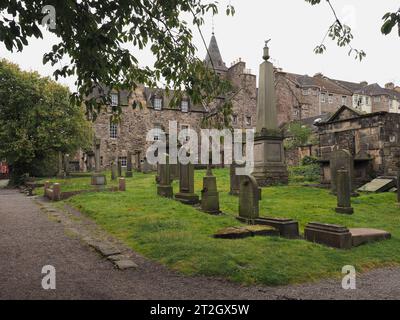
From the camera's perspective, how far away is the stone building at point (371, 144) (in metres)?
17.4

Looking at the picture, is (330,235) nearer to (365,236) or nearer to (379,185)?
(365,236)

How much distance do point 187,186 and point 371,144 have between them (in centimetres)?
1035

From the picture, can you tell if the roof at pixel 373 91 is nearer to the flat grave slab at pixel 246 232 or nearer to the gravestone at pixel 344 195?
the gravestone at pixel 344 195

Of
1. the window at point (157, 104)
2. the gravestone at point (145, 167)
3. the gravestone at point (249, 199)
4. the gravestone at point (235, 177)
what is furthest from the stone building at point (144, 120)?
the gravestone at point (249, 199)

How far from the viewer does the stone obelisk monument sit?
54.7 ft

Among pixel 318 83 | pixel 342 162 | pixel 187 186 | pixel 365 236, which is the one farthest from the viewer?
pixel 318 83

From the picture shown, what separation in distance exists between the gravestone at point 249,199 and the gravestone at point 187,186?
3.70m

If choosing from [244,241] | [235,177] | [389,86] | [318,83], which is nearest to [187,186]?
[235,177]

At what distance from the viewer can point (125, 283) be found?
517cm

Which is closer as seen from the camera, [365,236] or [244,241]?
[244,241]

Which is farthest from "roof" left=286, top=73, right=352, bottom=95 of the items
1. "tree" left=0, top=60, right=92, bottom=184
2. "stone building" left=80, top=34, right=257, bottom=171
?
"tree" left=0, top=60, right=92, bottom=184

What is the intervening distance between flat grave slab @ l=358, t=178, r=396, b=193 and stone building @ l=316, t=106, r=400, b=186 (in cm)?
126

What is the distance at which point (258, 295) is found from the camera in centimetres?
475
